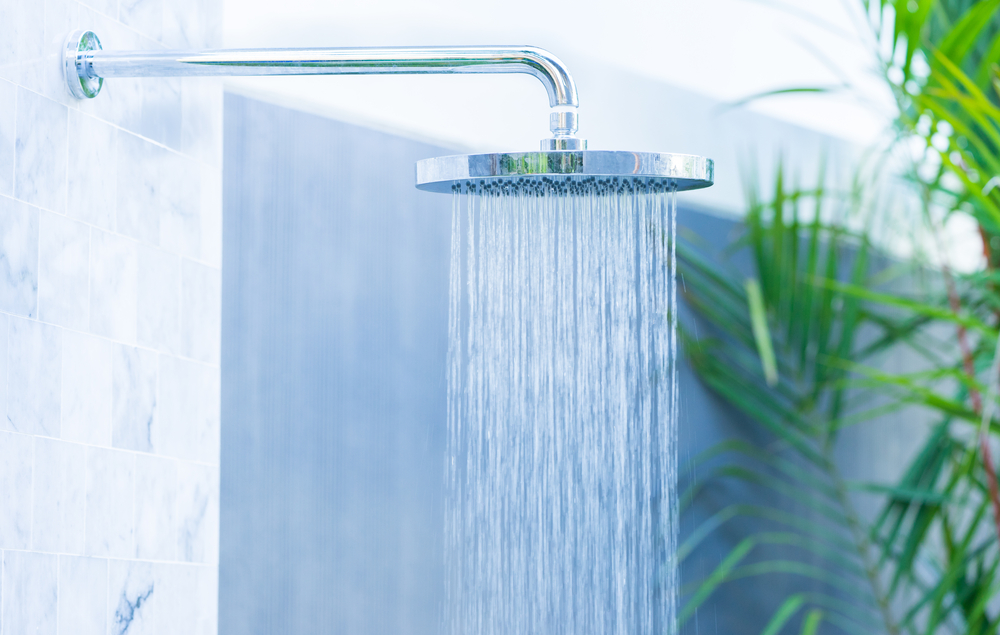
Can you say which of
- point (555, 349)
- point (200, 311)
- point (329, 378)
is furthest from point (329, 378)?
point (555, 349)

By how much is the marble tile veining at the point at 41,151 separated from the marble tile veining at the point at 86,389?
14cm

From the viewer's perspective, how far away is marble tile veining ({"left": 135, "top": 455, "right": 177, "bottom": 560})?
1.18 meters

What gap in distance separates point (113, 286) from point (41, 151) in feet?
0.58

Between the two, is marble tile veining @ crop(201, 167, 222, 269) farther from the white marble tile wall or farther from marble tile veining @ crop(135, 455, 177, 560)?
marble tile veining @ crop(135, 455, 177, 560)

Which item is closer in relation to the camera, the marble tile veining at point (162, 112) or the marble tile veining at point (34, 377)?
the marble tile veining at point (34, 377)

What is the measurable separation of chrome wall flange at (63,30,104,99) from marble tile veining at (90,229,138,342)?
0.15 meters

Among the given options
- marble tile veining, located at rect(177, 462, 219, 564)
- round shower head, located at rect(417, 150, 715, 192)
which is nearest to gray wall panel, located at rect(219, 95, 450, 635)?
marble tile veining, located at rect(177, 462, 219, 564)

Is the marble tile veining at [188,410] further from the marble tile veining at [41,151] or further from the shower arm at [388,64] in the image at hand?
the shower arm at [388,64]

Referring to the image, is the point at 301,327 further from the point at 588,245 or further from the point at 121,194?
the point at 588,245

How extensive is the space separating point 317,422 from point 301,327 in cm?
15

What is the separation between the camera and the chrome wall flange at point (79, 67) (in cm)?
104

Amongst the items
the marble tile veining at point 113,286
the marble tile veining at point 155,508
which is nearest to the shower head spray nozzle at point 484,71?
the marble tile veining at point 113,286

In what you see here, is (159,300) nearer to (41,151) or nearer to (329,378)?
(41,151)

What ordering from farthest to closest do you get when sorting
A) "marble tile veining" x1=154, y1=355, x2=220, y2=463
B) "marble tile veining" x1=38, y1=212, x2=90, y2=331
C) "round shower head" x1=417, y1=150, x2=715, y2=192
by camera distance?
1. "marble tile veining" x1=154, y1=355, x2=220, y2=463
2. "marble tile veining" x1=38, y1=212, x2=90, y2=331
3. "round shower head" x1=417, y1=150, x2=715, y2=192
